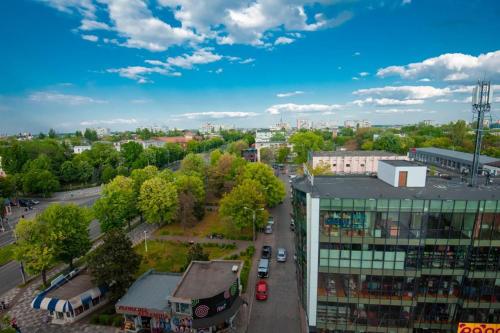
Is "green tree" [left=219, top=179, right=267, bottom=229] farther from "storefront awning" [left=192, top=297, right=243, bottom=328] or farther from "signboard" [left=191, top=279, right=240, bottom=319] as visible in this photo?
"storefront awning" [left=192, top=297, right=243, bottom=328]

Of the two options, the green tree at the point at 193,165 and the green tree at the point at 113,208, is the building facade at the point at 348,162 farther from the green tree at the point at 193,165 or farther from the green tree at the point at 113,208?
the green tree at the point at 113,208

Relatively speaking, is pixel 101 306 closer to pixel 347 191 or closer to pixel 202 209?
pixel 202 209

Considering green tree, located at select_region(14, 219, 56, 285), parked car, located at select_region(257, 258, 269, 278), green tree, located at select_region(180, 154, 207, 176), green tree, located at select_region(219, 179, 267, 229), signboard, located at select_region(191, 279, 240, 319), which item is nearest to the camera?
signboard, located at select_region(191, 279, 240, 319)

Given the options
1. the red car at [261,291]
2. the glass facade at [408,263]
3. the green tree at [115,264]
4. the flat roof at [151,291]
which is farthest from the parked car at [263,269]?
the green tree at [115,264]

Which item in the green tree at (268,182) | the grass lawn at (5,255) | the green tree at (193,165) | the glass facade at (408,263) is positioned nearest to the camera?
the glass facade at (408,263)

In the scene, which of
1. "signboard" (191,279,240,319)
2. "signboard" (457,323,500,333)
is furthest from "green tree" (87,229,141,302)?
"signboard" (457,323,500,333)

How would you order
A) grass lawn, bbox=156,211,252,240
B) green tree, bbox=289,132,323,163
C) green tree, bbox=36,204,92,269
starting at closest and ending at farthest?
green tree, bbox=36,204,92,269
grass lawn, bbox=156,211,252,240
green tree, bbox=289,132,323,163
